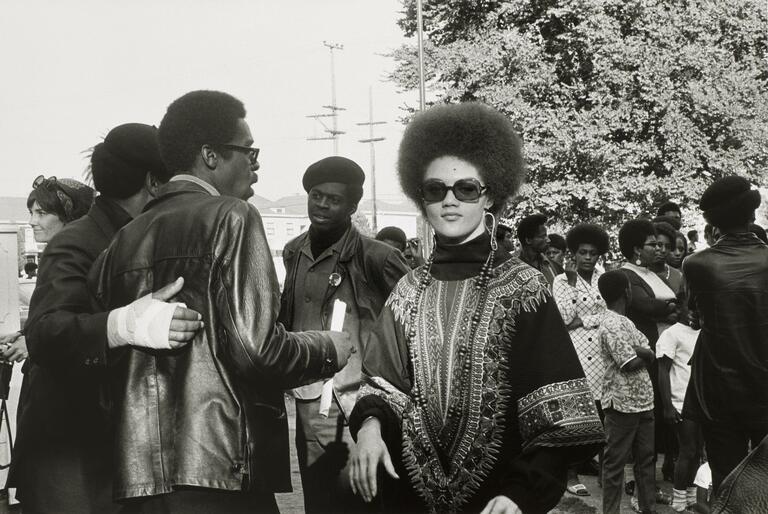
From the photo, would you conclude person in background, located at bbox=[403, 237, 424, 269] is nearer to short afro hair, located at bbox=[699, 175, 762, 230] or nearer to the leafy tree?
short afro hair, located at bbox=[699, 175, 762, 230]

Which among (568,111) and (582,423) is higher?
(568,111)

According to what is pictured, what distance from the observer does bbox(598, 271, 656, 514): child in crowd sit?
17.0 feet

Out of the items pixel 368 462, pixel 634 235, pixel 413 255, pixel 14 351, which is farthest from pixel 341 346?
pixel 413 255

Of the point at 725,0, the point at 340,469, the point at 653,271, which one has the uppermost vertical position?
the point at 725,0

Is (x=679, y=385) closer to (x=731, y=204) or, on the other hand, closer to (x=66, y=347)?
(x=731, y=204)

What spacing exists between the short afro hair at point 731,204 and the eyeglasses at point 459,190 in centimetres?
256

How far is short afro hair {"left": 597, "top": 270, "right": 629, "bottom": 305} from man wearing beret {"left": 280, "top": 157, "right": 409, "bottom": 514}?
1.88m

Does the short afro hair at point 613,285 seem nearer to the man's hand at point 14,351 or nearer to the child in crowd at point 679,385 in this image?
the child in crowd at point 679,385

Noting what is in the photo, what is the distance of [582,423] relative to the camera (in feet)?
7.30

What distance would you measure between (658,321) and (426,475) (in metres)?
4.39

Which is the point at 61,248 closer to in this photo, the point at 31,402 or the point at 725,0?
the point at 31,402

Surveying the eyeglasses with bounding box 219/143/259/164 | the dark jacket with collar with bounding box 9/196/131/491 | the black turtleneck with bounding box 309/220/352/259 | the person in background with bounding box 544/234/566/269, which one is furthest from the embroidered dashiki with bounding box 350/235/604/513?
the person in background with bounding box 544/234/566/269

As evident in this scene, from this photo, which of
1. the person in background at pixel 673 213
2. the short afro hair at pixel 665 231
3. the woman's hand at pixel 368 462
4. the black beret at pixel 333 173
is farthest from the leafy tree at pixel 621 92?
the woman's hand at pixel 368 462

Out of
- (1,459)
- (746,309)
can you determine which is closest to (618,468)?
(746,309)
